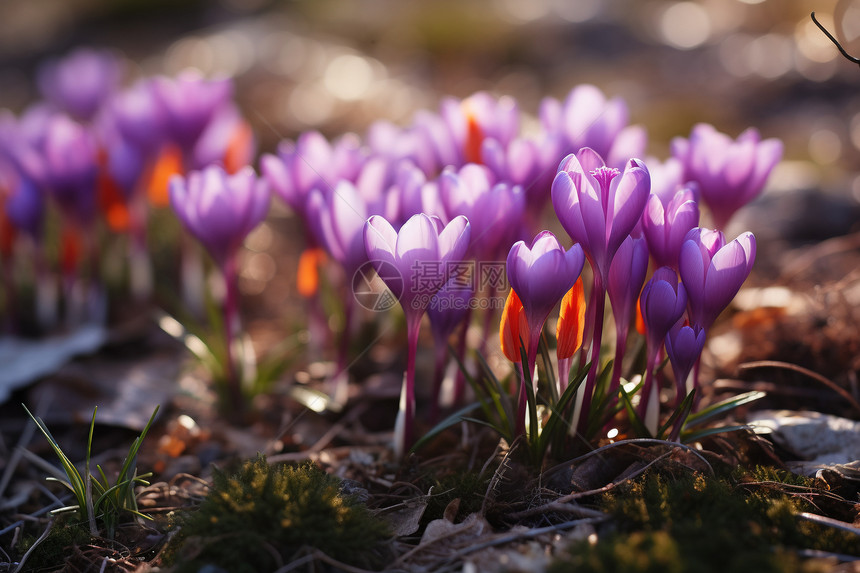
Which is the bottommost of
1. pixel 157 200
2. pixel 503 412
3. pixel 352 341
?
pixel 503 412

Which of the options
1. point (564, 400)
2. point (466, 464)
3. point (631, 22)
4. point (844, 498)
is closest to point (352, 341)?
point (466, 464)

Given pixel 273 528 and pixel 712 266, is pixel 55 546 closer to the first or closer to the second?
pixel 273 528

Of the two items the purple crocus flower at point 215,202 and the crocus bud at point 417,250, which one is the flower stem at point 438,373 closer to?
the crocus bud at point 417,250

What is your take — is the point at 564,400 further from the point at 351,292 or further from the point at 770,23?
the point at 770,23

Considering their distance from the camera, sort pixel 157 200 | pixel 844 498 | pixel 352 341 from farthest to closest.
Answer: pixel 157 200 < pixel 352 341 < pixel 844 498

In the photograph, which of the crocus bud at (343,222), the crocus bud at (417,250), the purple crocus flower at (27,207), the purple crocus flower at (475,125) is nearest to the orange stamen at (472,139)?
the purple crocus flower at (475,125)

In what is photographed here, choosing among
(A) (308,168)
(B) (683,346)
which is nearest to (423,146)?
(A) (308,168)
